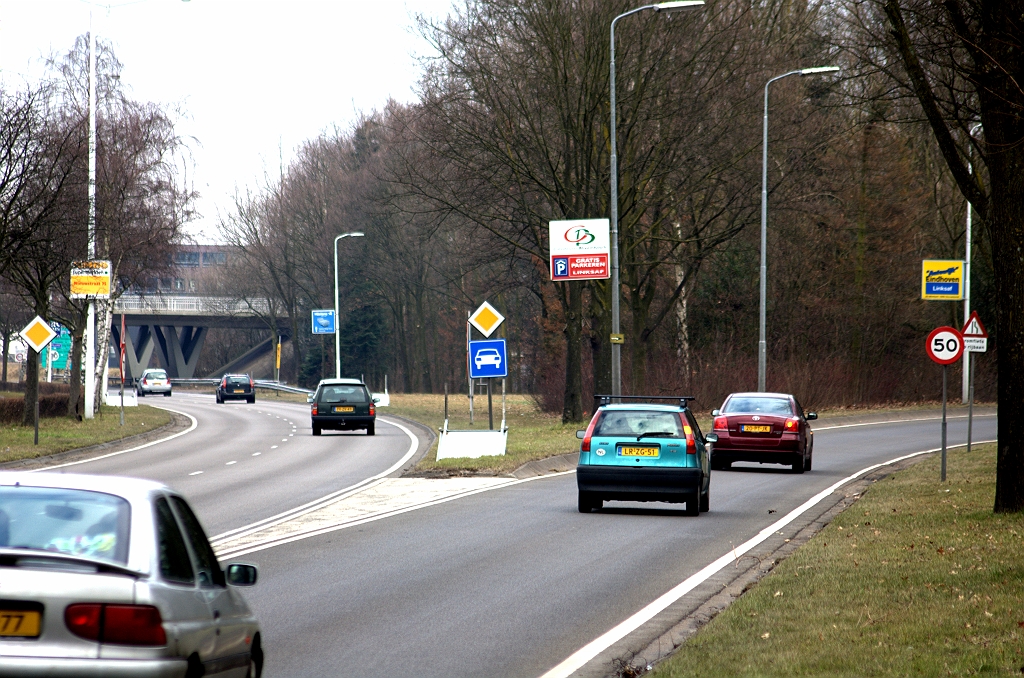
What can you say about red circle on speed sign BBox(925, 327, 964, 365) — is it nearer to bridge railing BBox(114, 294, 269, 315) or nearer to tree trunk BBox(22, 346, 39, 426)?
tree trunk BBox(22, 346, 39, 426)

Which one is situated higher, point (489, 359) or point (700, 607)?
point (489, 359)

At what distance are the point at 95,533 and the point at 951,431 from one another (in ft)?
121

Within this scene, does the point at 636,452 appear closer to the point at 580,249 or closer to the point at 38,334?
the point at 580,249

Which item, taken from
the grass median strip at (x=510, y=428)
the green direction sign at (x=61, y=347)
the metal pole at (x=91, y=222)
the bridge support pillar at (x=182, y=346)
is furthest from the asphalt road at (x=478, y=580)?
the bridge support pillar at (x=182, y=346)

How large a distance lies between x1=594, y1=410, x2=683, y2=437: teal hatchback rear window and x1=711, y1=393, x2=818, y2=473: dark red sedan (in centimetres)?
831

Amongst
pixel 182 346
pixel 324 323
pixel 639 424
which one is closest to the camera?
pixel 639 424

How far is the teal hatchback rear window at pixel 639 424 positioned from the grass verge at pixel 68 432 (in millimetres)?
14612

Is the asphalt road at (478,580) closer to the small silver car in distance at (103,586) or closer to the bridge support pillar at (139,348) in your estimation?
the small silver car in distance at (103,586)

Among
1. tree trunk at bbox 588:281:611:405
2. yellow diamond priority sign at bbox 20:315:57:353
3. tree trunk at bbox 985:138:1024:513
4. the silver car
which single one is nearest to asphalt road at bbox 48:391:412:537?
yellow diamond priority sign at bbox 20:315:57:353

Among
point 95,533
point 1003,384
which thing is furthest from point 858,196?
point 95,533

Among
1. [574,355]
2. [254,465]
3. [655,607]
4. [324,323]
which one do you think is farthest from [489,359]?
[324,323]

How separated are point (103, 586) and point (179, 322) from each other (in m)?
102

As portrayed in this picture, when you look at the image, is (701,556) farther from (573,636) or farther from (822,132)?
(822,132)

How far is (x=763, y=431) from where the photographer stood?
2539cm
